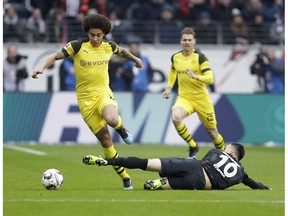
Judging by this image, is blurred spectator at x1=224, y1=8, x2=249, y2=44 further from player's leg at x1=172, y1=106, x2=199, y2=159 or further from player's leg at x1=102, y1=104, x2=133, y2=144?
player's leg at x1=102, y1=104, x2=133, y2=144

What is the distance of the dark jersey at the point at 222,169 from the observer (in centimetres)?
1348

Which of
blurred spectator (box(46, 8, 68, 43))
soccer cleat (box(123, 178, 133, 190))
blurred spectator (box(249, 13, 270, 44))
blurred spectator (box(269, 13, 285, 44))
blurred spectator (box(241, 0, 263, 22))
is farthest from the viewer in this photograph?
blurred spectator (box(241, 0, 263, 22))

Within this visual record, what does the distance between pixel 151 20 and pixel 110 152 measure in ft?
54.0

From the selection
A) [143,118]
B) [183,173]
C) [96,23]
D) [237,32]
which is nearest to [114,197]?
[183,173]

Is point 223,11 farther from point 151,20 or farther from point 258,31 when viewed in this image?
point 151,20

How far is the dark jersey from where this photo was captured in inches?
531

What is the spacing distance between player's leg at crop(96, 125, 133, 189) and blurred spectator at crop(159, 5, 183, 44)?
1580cm

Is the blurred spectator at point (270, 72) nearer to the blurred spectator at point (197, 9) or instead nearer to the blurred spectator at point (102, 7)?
the blurred spectator at point (197, 9)

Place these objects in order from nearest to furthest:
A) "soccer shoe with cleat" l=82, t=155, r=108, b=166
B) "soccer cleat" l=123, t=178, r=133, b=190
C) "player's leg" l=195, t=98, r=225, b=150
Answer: "soccer shoe with cleat" l=82, t=155, r=108, b=166 < "soccer cleat" l=123, t=178, r=133, b=190 < "player's leg" l=195, t=98, r=225, b=150

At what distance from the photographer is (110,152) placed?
46.7 feet

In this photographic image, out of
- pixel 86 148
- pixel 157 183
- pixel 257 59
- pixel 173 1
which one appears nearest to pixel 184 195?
pixel 157 183

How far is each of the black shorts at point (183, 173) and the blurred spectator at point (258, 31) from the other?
17757 millimetres

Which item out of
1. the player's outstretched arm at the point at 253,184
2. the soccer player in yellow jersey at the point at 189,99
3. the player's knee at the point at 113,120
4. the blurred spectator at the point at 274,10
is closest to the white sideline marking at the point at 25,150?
the soccer player in yellow jersey at the point at 189,99

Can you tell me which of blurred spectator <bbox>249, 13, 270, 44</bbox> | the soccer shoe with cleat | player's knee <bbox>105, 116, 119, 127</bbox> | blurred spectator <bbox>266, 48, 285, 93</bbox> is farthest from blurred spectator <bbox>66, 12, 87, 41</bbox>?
the soccer shoe with cleat
